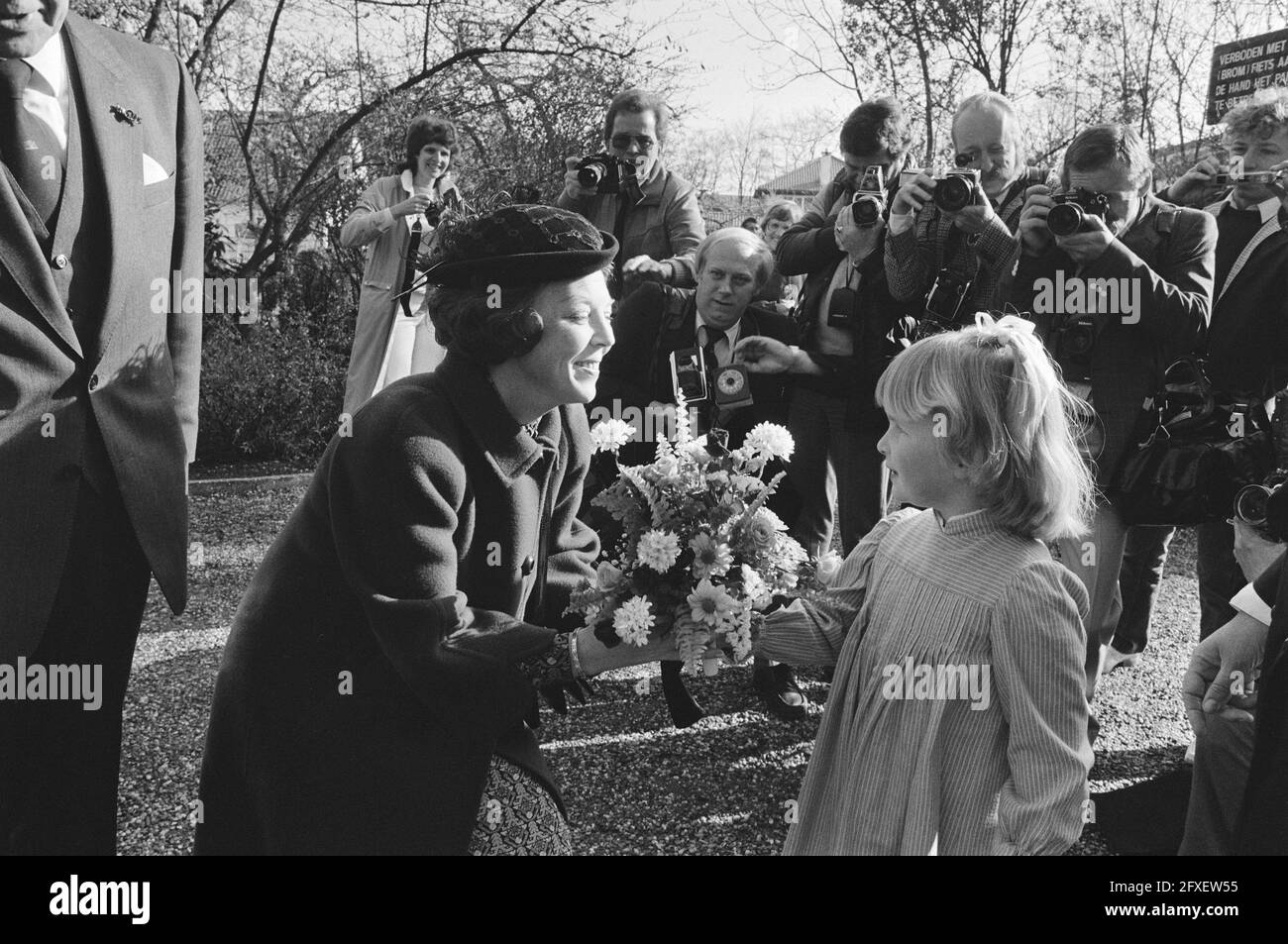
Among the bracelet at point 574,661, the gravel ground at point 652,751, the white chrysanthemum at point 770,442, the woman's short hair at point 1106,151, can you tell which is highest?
the woman's short hair at point 1106,151

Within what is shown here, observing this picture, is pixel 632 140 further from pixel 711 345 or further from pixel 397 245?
pixel 397 245

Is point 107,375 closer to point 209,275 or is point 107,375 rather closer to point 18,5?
point 18,5

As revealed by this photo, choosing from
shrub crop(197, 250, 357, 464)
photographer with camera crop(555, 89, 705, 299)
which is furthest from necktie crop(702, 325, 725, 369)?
shrub crop(197, 250, 357, 464)

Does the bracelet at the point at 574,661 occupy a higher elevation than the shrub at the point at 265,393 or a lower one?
lower

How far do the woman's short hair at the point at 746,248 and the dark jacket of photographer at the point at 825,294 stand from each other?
99 mm

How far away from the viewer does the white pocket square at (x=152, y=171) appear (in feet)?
8.21

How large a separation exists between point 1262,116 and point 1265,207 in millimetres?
419

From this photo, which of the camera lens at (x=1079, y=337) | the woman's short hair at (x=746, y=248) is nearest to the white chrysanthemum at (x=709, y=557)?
the camera lens at (x=1079, y=337)

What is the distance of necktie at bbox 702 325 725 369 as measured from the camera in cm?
425

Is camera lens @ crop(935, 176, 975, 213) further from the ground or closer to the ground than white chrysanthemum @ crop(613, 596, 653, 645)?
further from the ground

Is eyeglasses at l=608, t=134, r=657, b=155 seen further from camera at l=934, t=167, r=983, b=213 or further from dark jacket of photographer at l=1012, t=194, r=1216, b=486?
dark jacket of photographer at l=1012, t=194, r=1216, b=486

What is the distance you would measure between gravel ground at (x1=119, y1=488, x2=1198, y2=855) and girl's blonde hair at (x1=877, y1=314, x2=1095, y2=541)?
947 millimetres

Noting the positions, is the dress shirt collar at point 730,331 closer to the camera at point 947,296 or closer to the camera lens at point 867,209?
the camera lens at point 867,209
